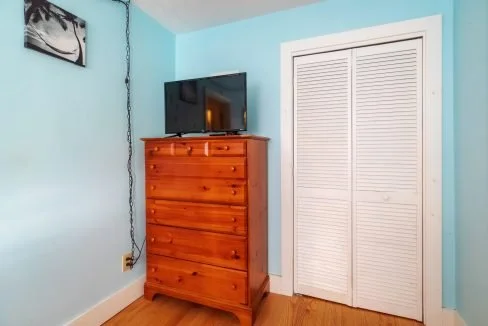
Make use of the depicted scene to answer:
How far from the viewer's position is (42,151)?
1.22 m

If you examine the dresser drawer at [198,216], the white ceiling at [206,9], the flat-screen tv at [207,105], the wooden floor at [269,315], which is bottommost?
the wooden floor at [269,315]

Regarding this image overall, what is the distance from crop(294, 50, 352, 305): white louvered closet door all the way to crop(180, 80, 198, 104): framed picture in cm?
75

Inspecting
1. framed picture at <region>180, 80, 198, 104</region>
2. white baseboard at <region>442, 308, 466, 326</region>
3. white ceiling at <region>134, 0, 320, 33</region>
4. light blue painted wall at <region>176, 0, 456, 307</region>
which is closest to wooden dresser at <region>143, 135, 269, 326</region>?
light blue painted wall at <region>176, 0, 456, 307</region>

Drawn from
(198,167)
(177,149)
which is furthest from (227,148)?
(177,149)

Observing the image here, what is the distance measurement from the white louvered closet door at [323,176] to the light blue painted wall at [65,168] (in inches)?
48.3

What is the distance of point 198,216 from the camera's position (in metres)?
1.57

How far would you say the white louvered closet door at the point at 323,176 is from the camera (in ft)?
5.50

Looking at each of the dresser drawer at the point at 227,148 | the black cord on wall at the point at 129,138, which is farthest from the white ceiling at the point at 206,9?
the dresser drawer at the point at 227,148

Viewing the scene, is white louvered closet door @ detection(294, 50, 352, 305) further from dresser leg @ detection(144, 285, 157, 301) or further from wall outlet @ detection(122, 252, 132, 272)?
wall outlet @ detection(122, 252, 132, 272)

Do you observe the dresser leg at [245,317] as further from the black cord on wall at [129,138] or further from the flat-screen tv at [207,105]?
the flat-screen tv at [207,105]

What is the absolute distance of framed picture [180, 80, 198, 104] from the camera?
68.1 inches

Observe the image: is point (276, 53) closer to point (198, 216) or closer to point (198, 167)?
point (198, 167)

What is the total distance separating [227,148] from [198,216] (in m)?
0.50

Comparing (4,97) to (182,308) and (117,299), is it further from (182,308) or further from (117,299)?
(182,308)
